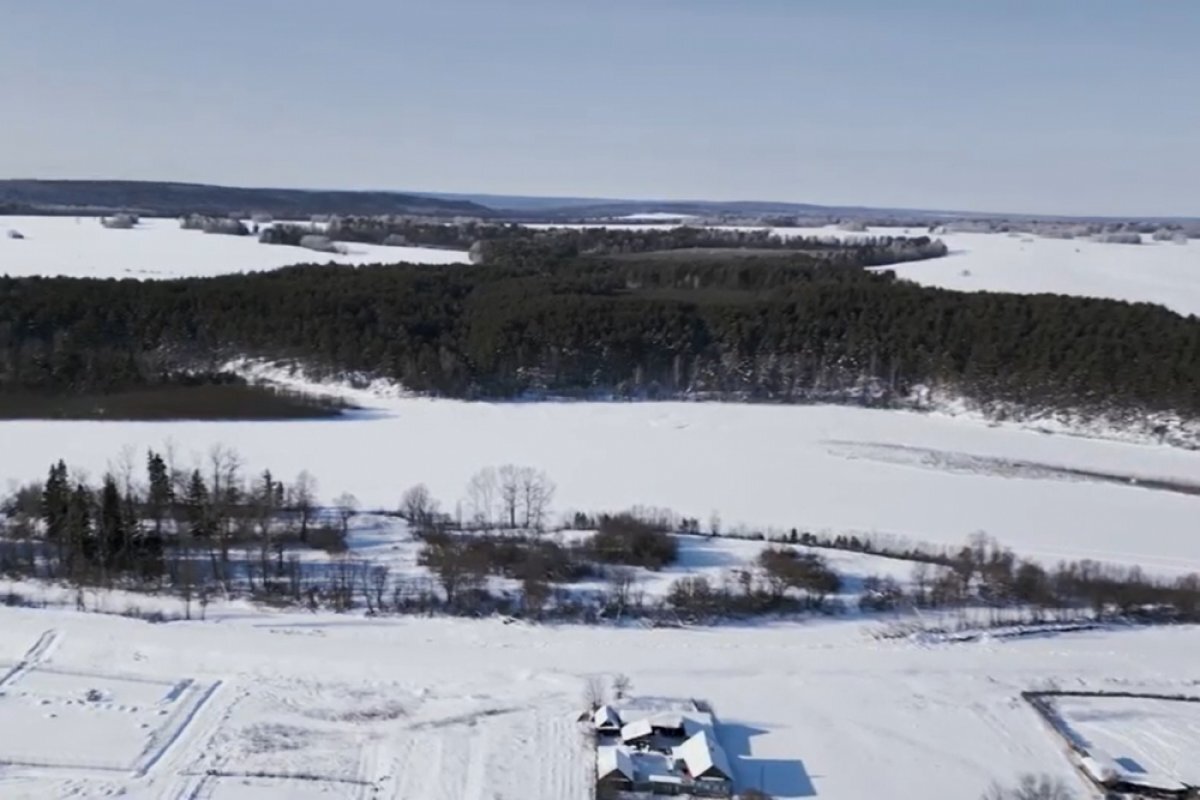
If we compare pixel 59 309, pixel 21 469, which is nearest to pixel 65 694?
pixel 21 469

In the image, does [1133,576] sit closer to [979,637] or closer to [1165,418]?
[979,637]

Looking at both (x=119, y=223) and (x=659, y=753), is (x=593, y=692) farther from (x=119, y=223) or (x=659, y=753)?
(x=119, y=223)

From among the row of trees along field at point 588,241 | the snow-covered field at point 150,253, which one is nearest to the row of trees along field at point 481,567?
the snow-covered field at point 150,253

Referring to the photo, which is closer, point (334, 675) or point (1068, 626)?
point (334, 675)

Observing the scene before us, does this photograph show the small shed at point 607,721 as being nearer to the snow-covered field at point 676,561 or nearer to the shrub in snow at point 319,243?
the snow-covered field at point 676,561

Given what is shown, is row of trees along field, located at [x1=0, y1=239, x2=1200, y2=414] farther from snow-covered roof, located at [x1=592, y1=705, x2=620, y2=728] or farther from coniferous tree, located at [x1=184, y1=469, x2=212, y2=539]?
snow-covered roof, located at [x1=592, y1=705, x2=620, y2=728]
